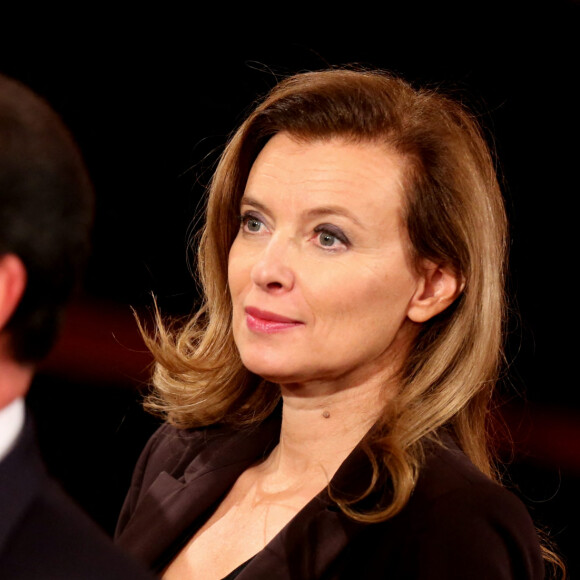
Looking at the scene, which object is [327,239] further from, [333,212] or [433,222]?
[433,222]

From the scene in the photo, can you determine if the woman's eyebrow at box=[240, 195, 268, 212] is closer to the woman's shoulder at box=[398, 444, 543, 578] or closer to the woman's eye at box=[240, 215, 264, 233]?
the woman's eye at box=[240, 215, 264, 233]

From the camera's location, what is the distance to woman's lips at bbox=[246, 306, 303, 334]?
1674mm

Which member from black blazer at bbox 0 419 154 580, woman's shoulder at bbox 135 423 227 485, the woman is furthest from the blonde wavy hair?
black blazer at bbox 0 419 154 580

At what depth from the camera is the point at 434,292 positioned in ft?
5.79

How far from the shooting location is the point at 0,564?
831 millimetres

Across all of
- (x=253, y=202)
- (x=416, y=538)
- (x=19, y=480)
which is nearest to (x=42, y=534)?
(x=19, y=480)

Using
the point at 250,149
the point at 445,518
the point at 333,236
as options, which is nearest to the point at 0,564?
the point at 445,518

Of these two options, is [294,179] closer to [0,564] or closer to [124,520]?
[124,520]

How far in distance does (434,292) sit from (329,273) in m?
0.20

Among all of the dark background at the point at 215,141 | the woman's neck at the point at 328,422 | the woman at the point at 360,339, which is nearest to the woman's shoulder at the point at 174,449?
the woman at the point at 360,339

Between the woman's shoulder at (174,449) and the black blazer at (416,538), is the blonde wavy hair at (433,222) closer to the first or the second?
Answer: the black blazer at (416,538)

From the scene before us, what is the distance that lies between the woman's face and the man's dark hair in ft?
2.72

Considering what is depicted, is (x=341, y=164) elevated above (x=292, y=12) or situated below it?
above

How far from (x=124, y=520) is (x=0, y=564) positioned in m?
1.27
